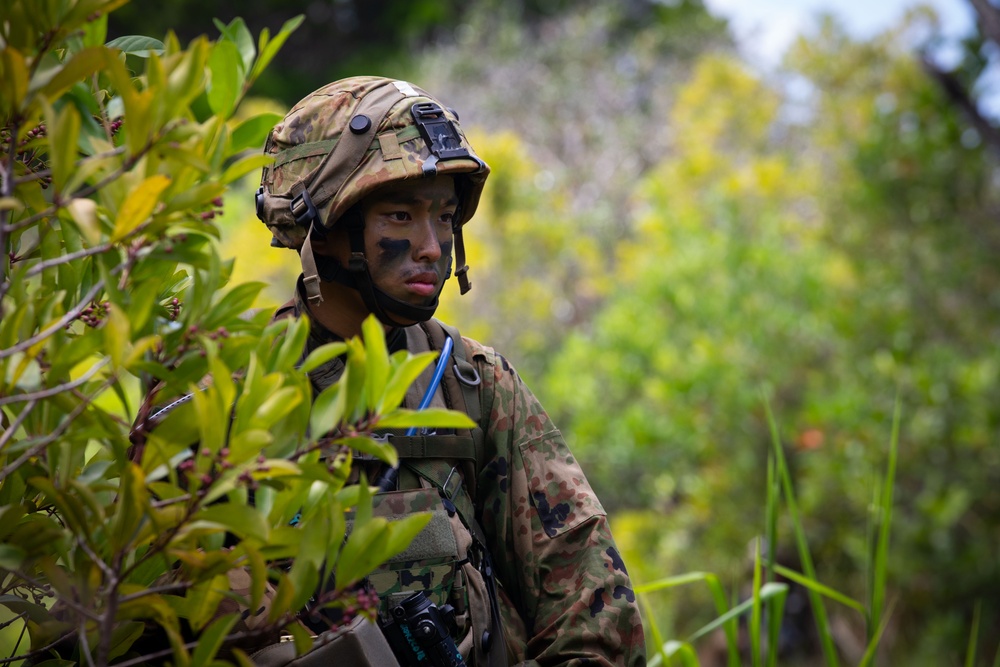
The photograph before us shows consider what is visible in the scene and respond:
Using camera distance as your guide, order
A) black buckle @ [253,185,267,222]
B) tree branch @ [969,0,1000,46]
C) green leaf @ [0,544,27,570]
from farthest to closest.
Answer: tree branch @ [969,0,1000,46]
black buckle @ [253,185,267,222]
green leaf @ [0,544,27,570]

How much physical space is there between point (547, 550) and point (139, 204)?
1151 millimetres

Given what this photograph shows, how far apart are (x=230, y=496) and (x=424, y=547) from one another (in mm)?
757

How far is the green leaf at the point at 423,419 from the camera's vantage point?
1.25m

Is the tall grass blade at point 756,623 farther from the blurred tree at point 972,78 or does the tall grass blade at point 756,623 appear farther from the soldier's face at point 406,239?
the blurred tree at point 972,78

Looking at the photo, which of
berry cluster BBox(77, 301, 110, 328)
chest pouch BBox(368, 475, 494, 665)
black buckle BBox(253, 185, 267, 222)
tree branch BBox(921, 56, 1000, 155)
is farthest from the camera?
tree branch BBox(921, 56, 1000, 155)

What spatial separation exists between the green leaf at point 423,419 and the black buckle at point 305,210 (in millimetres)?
864

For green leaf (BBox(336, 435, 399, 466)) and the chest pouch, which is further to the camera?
the chest pouch

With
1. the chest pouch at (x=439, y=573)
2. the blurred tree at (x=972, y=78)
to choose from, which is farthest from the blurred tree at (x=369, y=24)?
the chest pouch at (x=439, y=573)

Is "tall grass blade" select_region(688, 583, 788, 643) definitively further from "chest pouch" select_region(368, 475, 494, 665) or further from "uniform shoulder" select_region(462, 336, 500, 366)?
"uniform shoulder" select_region(462, 336, 500, 366)

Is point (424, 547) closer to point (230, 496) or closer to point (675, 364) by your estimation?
point (230, 496)

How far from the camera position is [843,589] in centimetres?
731

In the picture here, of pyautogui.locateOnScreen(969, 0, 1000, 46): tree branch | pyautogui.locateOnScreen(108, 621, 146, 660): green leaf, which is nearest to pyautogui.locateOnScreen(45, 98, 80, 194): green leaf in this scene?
pyautogui.locateOnScreen(108, 621, 146, 660): green leaf

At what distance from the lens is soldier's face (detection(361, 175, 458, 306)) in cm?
203

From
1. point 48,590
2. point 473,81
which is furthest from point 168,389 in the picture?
point 473,81
